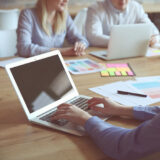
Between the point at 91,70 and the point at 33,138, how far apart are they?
2.67 ft

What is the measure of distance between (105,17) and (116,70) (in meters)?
1.00

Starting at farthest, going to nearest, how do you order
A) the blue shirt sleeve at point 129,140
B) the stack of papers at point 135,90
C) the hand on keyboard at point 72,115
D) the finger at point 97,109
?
the stack of papers at point 135,90 → the finger at point 97,109 → the hand on keyboard at point 72,115 → the blue shirt sleeve at point 129,140

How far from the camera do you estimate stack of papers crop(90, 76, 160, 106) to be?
4.29 feet

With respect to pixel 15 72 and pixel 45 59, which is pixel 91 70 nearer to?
pixel 45 59

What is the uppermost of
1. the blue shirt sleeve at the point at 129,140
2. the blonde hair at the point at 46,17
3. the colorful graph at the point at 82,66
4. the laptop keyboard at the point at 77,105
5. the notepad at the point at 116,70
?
the blonde hair at the point at 46,17

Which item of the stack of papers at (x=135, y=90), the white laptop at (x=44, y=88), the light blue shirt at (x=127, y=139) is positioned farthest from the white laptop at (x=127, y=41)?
the light blue shirt at (x=127, y=139)

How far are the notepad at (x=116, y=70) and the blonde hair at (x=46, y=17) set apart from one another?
0.65 m

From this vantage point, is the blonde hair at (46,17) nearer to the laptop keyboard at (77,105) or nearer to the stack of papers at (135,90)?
the stack of papers at (135,90)

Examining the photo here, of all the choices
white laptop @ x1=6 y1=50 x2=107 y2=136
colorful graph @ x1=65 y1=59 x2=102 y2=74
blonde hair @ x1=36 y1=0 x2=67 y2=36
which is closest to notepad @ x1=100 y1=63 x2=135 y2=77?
colorful graph @ x1=65 y1=59 x2=102 y2=74

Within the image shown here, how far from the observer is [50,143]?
98 centimetres

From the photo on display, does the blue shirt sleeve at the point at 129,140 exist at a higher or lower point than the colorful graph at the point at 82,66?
higher

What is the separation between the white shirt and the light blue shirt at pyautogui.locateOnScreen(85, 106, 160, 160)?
58.1 inches

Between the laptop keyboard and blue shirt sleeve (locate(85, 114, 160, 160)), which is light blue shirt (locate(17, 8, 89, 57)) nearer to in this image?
the laptop keyboard

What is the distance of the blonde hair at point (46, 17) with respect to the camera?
219 cm
